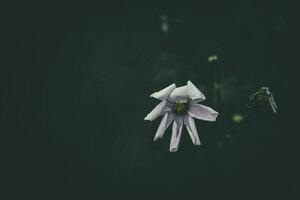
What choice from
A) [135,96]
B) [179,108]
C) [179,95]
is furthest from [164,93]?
[135,96]

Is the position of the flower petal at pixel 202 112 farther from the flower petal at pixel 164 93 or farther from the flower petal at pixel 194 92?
the flower petal at pixel 164 93

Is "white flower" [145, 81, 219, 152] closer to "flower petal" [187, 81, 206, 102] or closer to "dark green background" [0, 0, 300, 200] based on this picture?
"flower petal" [187, 81, 206, 102]

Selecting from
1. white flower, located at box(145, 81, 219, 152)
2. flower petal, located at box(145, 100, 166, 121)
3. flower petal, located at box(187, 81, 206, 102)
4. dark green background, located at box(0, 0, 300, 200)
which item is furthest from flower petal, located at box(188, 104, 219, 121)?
dark green background, located at box(0, 0, 300, 200)

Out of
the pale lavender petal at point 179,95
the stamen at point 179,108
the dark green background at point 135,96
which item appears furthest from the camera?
the dark green background at point 135,96

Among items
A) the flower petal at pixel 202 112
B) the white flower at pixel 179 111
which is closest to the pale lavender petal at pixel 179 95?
the white flower at pixel 179 111

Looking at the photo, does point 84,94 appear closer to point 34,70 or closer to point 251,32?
point 34,70
